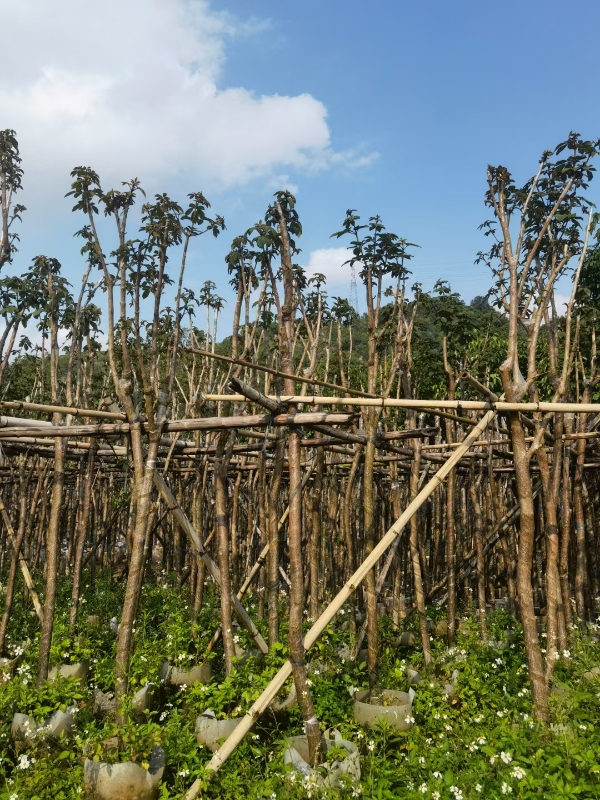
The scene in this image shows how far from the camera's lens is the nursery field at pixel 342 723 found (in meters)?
3.47

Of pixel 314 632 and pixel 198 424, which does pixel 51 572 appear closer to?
pixel 198 424

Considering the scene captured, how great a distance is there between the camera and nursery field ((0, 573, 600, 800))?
3475 mm

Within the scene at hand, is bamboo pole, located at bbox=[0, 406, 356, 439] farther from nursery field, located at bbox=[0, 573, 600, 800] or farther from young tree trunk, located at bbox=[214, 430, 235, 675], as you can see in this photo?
nursery field, located at bbox=[0, 573, 600, 800]

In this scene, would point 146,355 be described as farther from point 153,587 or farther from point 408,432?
point 408,432

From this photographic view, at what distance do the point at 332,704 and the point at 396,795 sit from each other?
1054mm

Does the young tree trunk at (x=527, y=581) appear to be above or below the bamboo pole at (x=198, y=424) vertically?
below

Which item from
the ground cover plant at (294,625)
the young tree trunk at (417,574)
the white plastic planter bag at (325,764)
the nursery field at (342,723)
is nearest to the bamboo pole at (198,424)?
the ground cover plant at (294,625)

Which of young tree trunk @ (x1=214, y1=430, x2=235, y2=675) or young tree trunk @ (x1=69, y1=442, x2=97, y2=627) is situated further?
young tree trunk @ (x1=69, y1=442, x2=97, y2=627)

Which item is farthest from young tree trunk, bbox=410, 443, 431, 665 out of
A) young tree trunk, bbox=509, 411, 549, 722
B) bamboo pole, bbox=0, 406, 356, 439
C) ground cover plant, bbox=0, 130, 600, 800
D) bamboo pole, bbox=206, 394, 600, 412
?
bamboo pole, bbox=0, 406, 356, 439

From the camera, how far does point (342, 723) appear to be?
441 centimetres

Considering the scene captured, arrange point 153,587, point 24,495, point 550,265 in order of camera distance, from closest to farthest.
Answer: point 550,265 → point 24,495 → point 153,587

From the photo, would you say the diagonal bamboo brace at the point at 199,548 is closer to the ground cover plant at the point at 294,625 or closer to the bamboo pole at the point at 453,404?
the ground cover plant at the point at 294,625

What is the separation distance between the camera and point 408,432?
4.97 m

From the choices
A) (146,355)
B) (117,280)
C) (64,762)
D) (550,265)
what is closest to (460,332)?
(550,265)
